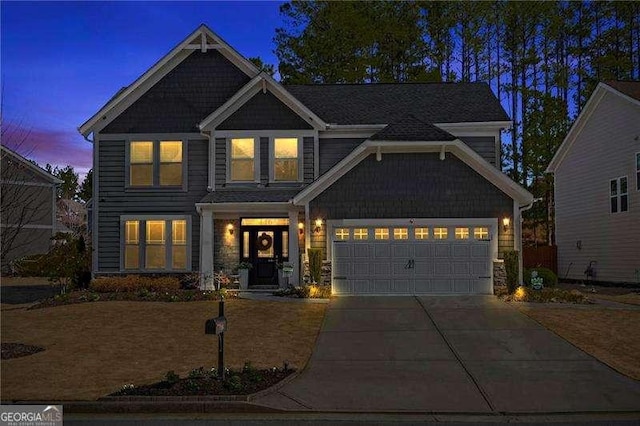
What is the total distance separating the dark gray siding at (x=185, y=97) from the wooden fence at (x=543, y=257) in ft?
58.9

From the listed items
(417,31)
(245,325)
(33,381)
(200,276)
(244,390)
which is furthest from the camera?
(417,31)

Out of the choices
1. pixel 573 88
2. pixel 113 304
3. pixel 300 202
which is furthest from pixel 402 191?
pixel 573 88

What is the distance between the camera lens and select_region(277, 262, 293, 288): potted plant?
21.5m

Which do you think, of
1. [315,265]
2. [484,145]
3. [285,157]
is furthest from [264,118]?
[484,145]

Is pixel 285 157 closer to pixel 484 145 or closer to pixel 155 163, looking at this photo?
pixel 155 163

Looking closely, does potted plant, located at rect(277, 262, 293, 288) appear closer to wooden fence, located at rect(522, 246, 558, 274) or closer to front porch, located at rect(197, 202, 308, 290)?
front porch, located at rect(197, 202, 308, 290)

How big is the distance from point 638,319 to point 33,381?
1339 cm

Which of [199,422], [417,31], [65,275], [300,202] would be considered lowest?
[199,422]

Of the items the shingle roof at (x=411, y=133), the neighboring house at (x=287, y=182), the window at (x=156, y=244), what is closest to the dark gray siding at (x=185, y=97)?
the neighboring house at (x=287, y=182)

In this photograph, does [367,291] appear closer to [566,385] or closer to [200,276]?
[200,276]

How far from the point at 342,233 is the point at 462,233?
3.72 m

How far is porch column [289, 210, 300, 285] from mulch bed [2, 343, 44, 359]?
31.9ft

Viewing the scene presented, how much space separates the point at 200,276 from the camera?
2212 centimetres

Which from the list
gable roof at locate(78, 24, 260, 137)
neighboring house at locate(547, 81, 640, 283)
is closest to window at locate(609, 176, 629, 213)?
neighboring house at locate(547, 81, 640, 283)
